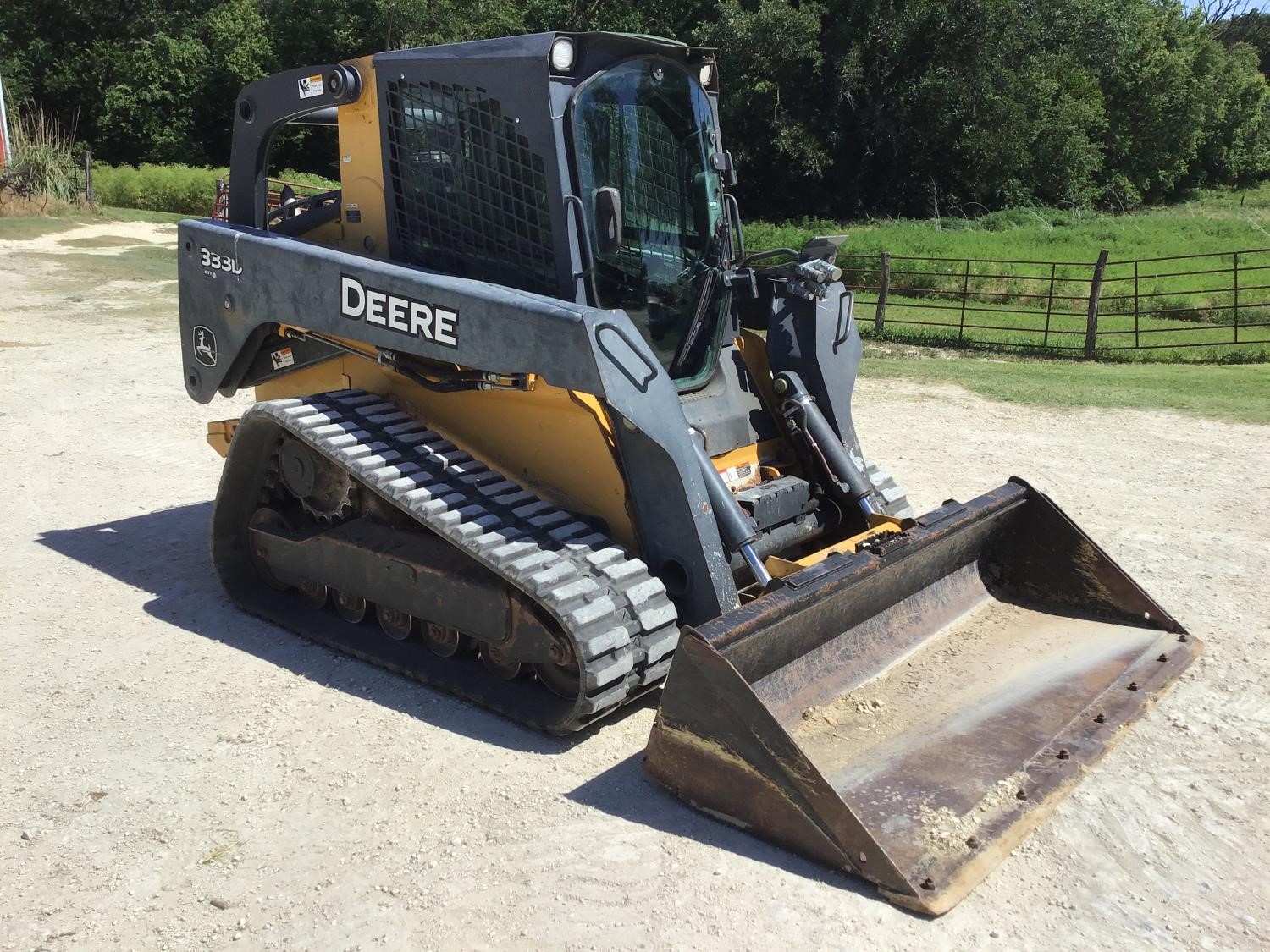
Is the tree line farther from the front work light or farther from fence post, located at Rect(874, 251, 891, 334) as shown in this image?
the front work light

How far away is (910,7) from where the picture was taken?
31.2 meters

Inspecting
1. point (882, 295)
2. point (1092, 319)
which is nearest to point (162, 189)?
point (882, 295)

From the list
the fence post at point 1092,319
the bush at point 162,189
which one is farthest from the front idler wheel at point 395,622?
the bush at point 162,189

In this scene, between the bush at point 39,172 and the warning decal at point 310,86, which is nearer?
the warning decal at point 310,86

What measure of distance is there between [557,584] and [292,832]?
1.21 meters

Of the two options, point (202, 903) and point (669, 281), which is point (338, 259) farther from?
point (202, 903)

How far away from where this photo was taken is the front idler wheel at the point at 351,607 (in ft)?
17.1

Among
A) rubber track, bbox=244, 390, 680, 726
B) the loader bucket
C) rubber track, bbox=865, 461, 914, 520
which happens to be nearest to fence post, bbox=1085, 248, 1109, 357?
rubber track, bbox=865, 461, 914, 520

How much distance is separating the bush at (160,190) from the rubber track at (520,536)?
27692 millimetres

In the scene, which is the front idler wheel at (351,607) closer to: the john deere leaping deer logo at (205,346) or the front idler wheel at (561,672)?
the front idler wheel at (561,672)

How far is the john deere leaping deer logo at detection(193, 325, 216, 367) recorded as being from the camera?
5.70 m

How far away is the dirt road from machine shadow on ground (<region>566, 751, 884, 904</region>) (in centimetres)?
1

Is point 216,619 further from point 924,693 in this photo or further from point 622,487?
point 924,693

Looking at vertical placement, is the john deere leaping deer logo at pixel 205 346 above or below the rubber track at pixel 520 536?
above
